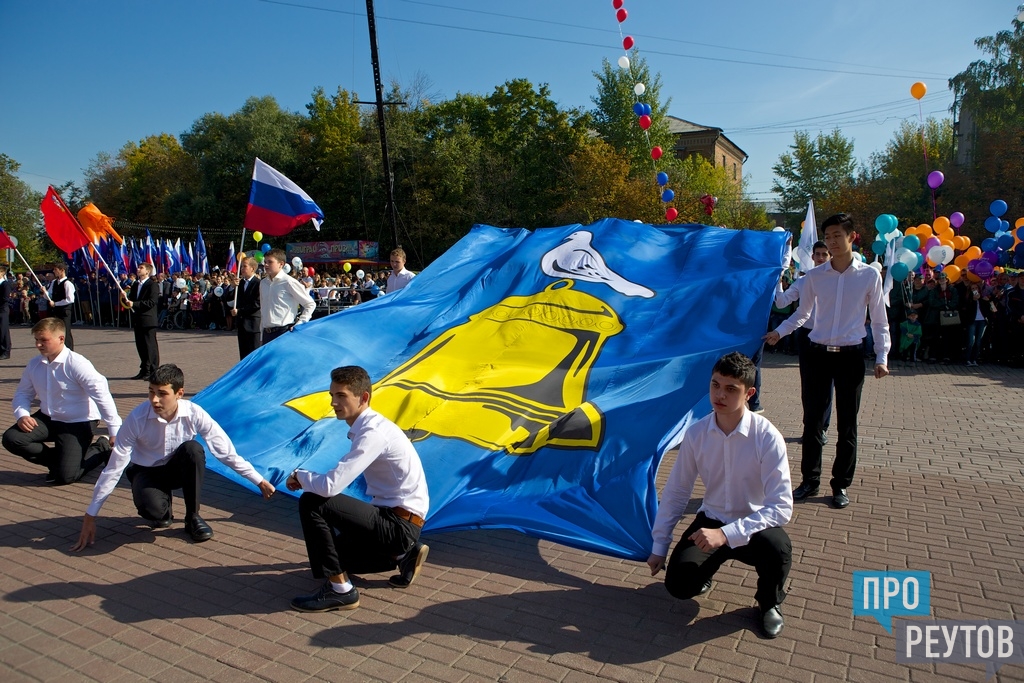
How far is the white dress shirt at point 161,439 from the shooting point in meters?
4.48

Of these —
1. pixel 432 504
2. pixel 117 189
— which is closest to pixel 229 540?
pixel 432 504

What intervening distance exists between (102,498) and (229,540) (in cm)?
79

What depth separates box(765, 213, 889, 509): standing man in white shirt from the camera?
507 centimetres

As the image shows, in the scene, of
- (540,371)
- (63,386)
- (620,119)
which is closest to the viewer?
(63,386)

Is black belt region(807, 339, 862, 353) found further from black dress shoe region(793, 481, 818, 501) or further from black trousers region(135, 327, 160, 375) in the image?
black trousers region(135, 327, 160, 375)

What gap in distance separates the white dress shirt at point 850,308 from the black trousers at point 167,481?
4175 millimetres

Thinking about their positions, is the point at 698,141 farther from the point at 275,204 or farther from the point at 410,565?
the point at 410,565

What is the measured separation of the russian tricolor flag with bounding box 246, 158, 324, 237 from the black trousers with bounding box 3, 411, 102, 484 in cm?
483

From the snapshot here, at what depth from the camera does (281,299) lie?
8.44 m

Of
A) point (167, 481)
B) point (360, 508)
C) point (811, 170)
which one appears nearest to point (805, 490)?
point (360, 508)

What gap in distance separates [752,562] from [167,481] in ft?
12.0

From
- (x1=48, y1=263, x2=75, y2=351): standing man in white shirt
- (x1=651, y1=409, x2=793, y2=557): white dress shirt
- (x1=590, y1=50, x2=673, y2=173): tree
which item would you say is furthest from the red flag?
(x1=590, y1=50, x2=673, y2=173): tree

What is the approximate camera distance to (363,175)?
4338 centimetres

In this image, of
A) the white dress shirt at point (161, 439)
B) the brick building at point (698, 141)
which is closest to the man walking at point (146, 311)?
the white dress shirt at point (161, 439)
